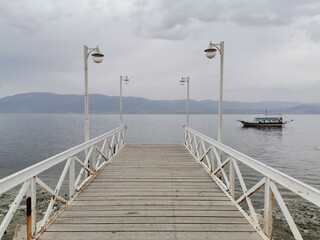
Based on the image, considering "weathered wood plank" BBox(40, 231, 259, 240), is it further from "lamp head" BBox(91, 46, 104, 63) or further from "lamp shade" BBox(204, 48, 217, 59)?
"lamp shade" BBox(204, 48, 217, 59)

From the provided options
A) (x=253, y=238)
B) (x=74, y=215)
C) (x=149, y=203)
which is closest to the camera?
(x=253, y=238)

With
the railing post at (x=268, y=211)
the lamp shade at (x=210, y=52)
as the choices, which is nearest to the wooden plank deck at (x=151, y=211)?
the railing post at (x=268, y=211)

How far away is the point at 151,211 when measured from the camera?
4230 mm

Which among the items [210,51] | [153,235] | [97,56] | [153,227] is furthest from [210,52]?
[153,235]

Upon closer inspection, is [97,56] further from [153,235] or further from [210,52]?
[153,235]

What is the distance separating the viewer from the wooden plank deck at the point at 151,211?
348 centimetres

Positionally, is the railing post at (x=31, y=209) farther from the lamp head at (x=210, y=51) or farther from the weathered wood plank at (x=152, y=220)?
the lamp head at (x=210, y=51)

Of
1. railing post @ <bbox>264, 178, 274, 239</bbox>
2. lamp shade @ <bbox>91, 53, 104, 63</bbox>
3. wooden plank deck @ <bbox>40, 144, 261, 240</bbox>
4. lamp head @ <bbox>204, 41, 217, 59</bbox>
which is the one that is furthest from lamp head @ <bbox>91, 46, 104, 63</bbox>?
railing post @ <bbox>264, 178, 274, 239</bbox>

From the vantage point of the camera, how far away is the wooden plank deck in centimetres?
348

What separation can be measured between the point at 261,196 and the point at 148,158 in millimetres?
6946

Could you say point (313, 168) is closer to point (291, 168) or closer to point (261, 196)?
point (291, 168)

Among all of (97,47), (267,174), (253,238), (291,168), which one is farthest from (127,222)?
(291,168)

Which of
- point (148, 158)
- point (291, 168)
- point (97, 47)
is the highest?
point (97, 47)

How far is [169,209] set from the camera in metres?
4.32
